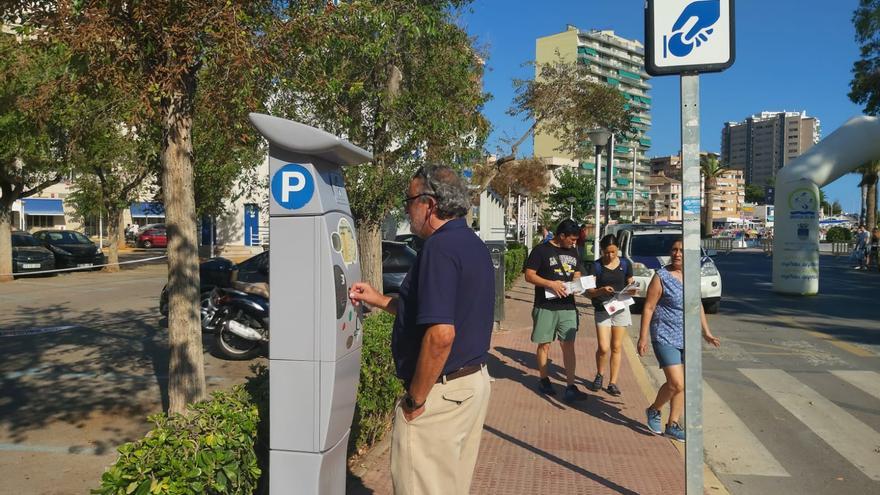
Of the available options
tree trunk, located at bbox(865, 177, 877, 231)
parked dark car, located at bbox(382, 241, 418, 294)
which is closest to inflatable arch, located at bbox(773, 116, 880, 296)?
parked dark car, located at bbox(382, 241, 418, 294)

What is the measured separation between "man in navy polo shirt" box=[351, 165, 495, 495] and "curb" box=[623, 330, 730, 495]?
Answer: 257 cm

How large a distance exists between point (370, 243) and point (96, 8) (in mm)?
4545

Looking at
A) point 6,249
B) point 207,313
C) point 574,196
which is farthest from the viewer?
point 574,196

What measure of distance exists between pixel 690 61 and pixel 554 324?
147 inches

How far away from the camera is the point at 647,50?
3.49 meters

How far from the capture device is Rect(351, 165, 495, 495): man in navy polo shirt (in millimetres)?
2645

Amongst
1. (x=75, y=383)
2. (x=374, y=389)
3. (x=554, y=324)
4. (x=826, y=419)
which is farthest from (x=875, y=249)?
(x=75, y=383)

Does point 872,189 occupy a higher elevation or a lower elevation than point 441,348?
higher

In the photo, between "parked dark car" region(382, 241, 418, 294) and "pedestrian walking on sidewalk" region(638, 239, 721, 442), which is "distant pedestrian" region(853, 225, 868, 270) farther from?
"pedestrian walking on sidewalk" region(638, 239, 721, 442)

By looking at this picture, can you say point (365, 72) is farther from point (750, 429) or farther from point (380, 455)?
point (750, 429)

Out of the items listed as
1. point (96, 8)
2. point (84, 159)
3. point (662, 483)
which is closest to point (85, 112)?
point (96, 8)

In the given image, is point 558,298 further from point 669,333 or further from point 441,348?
Answer: point 441,348

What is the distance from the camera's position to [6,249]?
19.3 m

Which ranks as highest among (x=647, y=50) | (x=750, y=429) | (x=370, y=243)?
(x=647, y=50)
